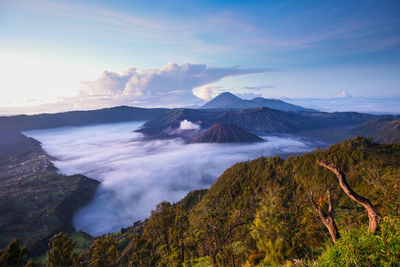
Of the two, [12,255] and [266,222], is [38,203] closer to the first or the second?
[12,255]

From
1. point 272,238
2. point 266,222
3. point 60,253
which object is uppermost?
point 266,222

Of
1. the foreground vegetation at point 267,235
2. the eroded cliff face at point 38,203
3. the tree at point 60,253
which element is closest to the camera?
the foreground vegetation at point 267,235

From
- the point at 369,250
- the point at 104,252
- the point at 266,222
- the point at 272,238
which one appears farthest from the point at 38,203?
the point at 369,250

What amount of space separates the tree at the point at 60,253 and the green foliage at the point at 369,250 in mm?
22518

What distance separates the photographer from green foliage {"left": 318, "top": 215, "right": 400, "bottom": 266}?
3.38 m

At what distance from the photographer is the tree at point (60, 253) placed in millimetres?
16328

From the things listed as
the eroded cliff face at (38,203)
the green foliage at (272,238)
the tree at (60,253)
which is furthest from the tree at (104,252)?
the eroded cliff face at (38,203)

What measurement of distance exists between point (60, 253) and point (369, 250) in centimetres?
2389

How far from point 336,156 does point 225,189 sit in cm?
4607

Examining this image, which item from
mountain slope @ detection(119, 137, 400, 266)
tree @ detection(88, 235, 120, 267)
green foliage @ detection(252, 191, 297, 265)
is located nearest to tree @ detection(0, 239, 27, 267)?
tree @ detection(88, 235, 120, 267)

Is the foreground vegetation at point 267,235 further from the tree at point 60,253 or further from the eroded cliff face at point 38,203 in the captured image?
the eroded cliff face at point 38,203

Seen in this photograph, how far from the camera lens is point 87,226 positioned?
120000 millimetres

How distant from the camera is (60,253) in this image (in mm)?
16828

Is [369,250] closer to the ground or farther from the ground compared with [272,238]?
farther from the ground
